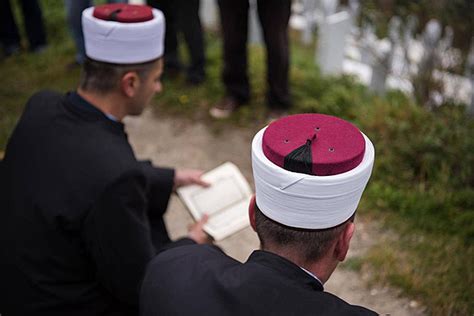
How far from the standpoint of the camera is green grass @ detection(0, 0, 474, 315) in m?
2.79

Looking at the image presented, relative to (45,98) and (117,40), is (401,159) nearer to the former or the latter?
(117,40)

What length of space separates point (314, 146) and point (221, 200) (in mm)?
1340

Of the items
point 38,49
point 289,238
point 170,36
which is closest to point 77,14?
point 170,36

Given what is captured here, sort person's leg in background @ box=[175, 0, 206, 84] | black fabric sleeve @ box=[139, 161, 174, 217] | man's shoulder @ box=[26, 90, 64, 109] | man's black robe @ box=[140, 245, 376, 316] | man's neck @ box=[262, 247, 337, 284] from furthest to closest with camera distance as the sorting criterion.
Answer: person's leg in background @ box=[175, 0, 206, 84] → black fabric sleeve @ box=[139, 161, 174, 217] → man's shoulder @ box=[26, 90, 64, 109] → man's neck @ box=[262, 247, 337, 284] → man's black robe @ box=[140, 245, 376, 316]

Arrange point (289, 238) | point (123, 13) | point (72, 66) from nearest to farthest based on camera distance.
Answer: point (289, 238) < point (123, 13) < point (72, 66)

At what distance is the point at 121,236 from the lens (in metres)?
1.99

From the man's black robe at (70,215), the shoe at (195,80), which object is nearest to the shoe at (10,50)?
the shoe at (195,80)

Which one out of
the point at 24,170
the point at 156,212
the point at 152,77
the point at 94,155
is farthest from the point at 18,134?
the point at 156,212

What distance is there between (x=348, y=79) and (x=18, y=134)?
304 cm

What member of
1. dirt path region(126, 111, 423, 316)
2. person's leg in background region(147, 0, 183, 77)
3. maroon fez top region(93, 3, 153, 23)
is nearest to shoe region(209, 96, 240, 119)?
A: dirt path region(126, 111, 423, 316)

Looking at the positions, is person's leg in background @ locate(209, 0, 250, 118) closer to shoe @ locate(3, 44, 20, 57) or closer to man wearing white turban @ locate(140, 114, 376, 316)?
shoe @ locate(3, 44, 20, 57)

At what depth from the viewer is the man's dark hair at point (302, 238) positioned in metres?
1.44

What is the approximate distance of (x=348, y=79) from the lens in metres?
4.59

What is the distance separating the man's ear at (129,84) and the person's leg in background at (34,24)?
3.46 m
